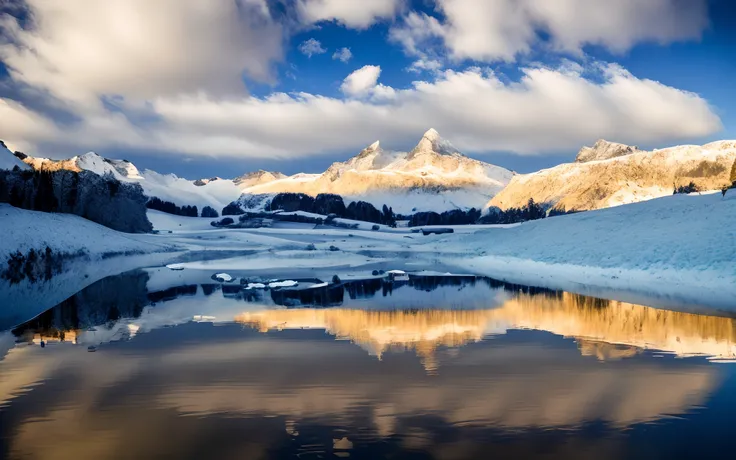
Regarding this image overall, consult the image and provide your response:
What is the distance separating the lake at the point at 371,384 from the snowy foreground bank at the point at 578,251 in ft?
29.0

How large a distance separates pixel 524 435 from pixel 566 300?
19.8m

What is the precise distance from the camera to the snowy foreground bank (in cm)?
3148

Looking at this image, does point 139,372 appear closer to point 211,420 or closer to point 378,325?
point 211,420

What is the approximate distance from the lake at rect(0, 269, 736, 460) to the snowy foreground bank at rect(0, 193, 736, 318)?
8.85 metres

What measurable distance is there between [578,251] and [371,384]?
128 ft

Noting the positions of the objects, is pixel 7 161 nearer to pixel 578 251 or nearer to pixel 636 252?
pixel 578 251

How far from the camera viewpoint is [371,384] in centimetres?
1277

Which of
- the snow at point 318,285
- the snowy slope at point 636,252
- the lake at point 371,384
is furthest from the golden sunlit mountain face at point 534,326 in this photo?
the snow at point 318,285

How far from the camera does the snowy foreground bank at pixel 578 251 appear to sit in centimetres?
3148

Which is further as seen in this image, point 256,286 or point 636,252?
point 636,252

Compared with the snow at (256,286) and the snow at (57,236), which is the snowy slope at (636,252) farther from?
the snow at (57,236)

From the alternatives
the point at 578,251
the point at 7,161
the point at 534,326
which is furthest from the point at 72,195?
the point at 534,326

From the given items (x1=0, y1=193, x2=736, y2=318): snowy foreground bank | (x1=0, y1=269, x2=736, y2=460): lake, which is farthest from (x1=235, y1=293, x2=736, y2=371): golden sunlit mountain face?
(x1=0, y1=193, x2=736, y2=318): snowy foreground bank

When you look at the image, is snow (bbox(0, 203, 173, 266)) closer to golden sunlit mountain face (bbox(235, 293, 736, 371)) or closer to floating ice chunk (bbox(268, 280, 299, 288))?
floating ice chunk (bbox(268, 280, 299, 288))
